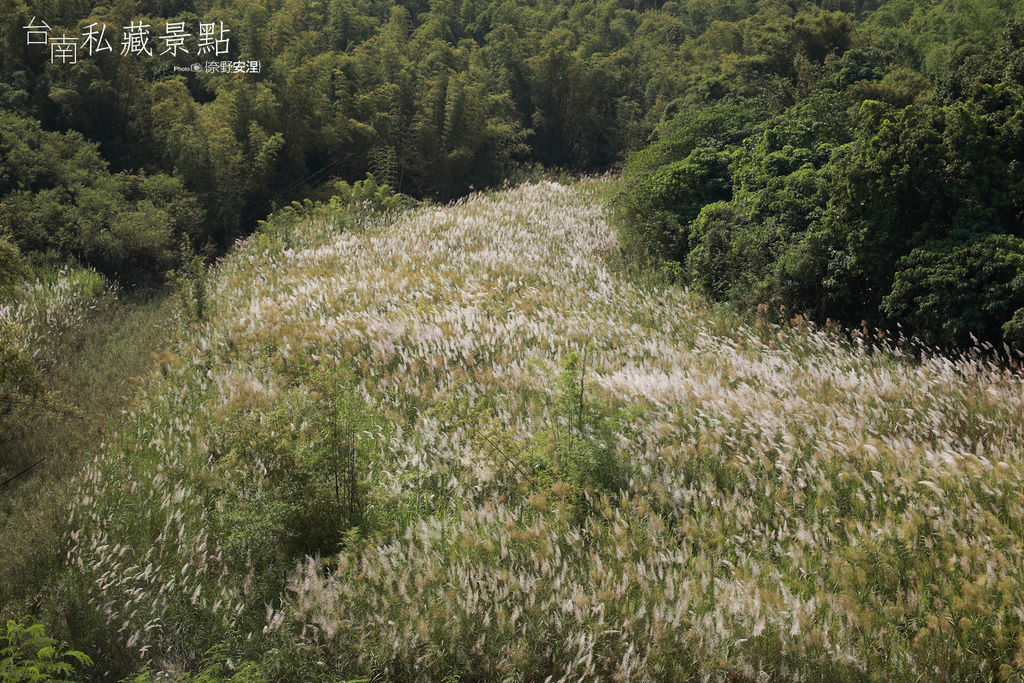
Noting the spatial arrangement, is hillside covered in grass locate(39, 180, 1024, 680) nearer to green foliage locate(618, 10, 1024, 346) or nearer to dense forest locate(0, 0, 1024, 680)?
dense forest locate(0, 0, 1024, 680)

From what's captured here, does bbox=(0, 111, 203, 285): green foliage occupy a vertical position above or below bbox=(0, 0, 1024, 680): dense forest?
below

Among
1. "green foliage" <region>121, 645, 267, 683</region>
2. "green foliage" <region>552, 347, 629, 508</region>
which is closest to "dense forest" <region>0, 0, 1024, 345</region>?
"green foliage" <region>552, 347, 629, 508</region>

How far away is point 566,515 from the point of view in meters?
4.18

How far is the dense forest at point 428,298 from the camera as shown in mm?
3891

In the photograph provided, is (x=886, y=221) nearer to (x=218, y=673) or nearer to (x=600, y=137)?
(x=218, y=673)

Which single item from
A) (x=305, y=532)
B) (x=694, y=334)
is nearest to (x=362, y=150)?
(x=694, y=334)

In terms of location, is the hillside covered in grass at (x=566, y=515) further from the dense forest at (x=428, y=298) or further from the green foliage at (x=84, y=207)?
the green foliage at (x=84, y=207)

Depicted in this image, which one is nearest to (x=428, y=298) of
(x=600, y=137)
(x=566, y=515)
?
(x=566, y=515)

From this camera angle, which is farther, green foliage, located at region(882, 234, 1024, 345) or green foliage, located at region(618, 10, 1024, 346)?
green foliage, located at region(618, 10, 1024, 346)

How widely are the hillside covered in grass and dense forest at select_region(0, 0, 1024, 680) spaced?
0.04 m

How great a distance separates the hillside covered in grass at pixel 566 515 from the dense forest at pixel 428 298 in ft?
0.12

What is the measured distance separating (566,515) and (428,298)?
5.80m

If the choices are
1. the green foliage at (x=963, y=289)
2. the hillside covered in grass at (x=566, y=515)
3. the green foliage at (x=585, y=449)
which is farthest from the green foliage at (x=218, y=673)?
the green foliage at (x=963, y=289)

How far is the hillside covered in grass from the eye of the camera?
3.14 metres
